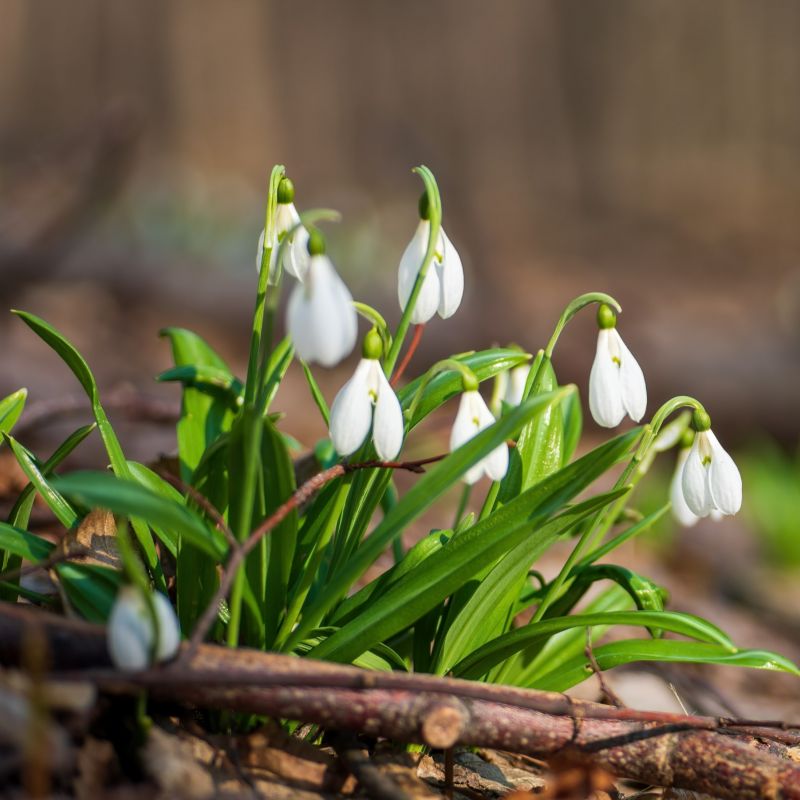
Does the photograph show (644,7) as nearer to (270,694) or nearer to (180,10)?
(180,10)

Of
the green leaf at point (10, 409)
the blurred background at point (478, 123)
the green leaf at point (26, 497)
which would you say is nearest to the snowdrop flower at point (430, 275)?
the green leaf at point (26, 497)

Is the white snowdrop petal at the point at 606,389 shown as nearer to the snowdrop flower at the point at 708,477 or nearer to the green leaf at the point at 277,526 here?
the snowdrop flower at the point at 708,477

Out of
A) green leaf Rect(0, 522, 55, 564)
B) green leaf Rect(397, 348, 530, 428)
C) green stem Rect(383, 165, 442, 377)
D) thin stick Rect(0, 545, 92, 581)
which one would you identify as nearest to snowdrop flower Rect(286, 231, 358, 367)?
green stem Rect(383, 165, 442, 377)

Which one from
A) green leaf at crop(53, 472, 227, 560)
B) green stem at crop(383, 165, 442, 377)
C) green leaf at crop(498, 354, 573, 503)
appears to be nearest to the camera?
green leaf at crop(53, 472, 227, 560)

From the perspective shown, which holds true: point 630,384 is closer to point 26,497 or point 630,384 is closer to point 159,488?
point 159,488

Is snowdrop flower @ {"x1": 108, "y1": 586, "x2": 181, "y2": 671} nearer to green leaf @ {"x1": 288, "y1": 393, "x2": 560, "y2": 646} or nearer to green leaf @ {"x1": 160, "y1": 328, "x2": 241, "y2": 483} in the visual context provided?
green leaf @ {"x1": 288, "y1": 393, "x2": 560, "y2": 646}

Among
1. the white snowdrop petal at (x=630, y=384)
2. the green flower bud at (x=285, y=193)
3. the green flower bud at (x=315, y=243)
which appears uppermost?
the green flower bud at (x=285, y=193)

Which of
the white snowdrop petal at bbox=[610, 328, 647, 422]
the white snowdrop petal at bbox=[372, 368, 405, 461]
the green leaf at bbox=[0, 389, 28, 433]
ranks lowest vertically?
the green leaf at bbox=[0, 389, 28, 433]
